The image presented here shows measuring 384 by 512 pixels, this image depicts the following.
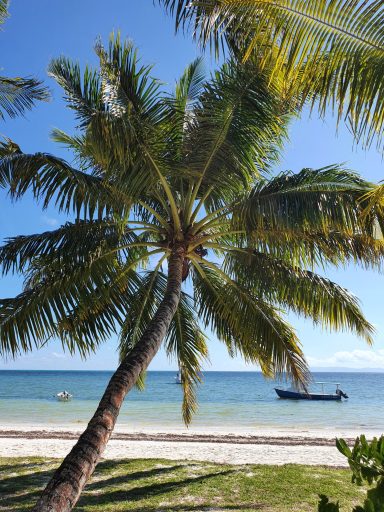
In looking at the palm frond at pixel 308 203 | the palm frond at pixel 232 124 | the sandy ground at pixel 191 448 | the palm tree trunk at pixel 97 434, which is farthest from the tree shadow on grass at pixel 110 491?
the palm frond at pixel 232 124

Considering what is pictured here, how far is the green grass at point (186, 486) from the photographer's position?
777 centimetres

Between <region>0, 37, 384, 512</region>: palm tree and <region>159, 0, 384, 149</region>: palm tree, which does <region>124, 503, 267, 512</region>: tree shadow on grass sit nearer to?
<region>0, 37, 384, 512</region>: palm tree

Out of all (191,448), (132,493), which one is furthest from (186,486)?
(191,448)

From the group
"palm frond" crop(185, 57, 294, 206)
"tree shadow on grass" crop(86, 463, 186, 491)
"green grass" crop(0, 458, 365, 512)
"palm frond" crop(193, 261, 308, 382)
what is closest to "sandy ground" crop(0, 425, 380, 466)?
"green grass" crop(0, 458, 365, 512)

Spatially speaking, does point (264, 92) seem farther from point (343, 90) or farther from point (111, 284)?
point (111, 284)

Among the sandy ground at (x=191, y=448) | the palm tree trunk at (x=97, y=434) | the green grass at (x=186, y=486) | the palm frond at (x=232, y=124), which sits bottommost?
the sandy ground at (x=191, y=448)

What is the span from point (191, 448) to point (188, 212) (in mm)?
7781

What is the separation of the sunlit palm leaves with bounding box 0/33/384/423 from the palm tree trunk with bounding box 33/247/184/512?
794mm

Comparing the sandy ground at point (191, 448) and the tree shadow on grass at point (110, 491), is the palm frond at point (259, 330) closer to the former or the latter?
the tree shadow on grass at point (110, 491)

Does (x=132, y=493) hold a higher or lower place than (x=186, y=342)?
lower

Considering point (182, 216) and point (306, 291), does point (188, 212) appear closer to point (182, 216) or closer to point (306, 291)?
point (182, 216)

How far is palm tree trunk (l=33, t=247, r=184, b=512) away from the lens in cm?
401

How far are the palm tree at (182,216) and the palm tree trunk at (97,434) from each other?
0.14ft

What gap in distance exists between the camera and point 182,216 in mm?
8703
